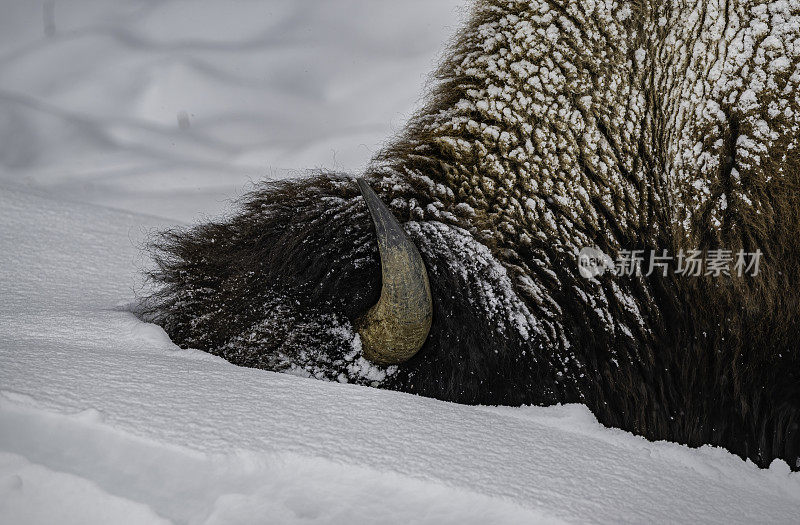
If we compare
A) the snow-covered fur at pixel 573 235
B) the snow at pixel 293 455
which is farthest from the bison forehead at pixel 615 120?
the snow at pixel 293 455

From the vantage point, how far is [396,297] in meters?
1.15

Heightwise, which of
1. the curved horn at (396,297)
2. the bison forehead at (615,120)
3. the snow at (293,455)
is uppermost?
the bison forehead at (615,120)

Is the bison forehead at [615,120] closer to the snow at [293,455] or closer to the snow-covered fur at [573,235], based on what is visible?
the snow-covered fur at [573,235]

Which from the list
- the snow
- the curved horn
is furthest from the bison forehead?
the snow

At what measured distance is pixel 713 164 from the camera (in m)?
1.34

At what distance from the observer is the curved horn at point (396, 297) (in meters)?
1.14

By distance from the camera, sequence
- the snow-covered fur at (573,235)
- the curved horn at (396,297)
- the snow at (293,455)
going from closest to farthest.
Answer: the snow at (293,455)
the curved horn at (396,297)
the snow-covered fur at (573,235)

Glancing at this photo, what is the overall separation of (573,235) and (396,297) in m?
0.41

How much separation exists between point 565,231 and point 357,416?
0.61m

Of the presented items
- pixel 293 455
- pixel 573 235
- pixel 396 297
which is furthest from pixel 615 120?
pixel 293 455

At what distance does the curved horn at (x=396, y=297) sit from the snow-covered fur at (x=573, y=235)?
55 mm

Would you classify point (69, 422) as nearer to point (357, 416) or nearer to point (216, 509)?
point (216, 509)

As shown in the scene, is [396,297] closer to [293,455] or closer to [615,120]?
[293,455]

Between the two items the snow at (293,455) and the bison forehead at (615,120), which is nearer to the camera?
the snow at (293,455)
